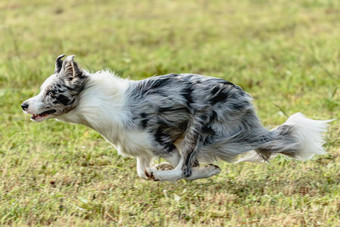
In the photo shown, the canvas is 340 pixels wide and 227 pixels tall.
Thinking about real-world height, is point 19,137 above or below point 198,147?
below

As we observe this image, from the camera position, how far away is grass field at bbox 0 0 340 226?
189 inches

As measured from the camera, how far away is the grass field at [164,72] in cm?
479

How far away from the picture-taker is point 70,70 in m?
5.07

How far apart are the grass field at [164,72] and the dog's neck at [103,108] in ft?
1.91

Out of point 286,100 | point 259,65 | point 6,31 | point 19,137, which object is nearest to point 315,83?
point 286,100

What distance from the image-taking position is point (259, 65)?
9445mm

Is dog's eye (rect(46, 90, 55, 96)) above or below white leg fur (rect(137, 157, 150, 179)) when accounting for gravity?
above

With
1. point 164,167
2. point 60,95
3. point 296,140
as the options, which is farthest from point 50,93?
point 296,140

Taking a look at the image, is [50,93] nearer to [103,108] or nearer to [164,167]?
[103,108]

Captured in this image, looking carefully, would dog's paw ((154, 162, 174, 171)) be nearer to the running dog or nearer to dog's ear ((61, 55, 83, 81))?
the running dog

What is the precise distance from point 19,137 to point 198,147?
2426mm

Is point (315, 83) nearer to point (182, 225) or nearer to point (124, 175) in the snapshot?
point (124, 175)

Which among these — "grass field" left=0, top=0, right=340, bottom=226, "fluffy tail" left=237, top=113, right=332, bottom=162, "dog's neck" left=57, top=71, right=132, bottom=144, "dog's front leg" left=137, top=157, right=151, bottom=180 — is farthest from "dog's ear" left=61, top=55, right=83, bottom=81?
"fluffy tail" left=237, top=113, right=332, bottom=162

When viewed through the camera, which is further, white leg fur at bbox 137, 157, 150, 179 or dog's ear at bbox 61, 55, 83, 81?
white leg fur at bbox 137, 157, 150, 179
